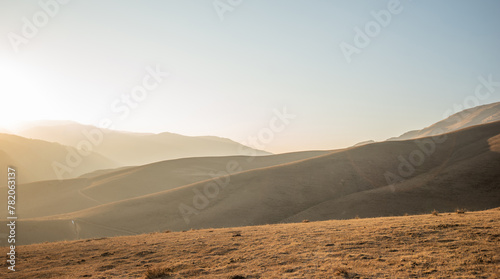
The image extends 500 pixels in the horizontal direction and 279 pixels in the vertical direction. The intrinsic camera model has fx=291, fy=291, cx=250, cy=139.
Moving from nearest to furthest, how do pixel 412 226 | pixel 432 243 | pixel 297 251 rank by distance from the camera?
1. pixel 432 243
2. pixel 297 251
3. pixel 412 226

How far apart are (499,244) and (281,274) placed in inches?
277

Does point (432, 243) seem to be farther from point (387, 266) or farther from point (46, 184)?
point (46, 184)

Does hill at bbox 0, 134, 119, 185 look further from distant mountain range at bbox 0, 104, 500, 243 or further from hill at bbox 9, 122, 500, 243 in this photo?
hill at bbox 9, 122, 500, 243

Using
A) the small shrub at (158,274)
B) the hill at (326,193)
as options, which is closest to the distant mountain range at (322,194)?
the hill at (326,193)

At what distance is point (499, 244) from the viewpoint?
924 centimetres

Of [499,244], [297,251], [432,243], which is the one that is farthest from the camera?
[297,251]

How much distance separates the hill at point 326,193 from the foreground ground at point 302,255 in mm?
20573

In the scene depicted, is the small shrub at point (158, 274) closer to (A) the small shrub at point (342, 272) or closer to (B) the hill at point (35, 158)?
(A) the small shrub at point (342, 272)

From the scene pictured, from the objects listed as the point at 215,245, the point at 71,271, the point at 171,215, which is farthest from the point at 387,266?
the point at 171,215

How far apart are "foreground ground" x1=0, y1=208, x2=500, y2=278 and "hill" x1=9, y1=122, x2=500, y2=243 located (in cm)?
2057

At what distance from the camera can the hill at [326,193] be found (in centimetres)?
3412

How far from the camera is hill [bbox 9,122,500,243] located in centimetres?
3412

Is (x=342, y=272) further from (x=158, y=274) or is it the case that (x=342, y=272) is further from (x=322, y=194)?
(x=322, y=194)

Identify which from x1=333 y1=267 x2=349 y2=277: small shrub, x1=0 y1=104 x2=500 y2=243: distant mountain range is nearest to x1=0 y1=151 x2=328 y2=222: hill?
x1=0 y1=104 x2=500 y2=243: distant mountain range
